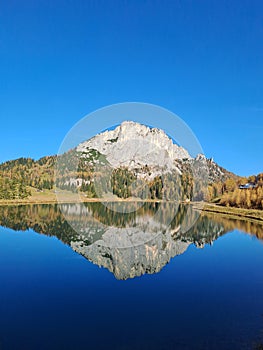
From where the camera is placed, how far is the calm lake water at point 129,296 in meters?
13.1

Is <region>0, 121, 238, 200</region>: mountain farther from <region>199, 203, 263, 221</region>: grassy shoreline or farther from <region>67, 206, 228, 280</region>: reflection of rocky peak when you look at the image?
<region>67, 206, 228, 280</region>: reflection of rocky peak

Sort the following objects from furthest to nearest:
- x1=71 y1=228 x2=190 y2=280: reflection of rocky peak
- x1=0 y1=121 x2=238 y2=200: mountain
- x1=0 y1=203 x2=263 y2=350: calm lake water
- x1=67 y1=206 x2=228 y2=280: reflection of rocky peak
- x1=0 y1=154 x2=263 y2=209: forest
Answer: x1=0 y1=154 x2=263 y2=209: forest, x1=0 y1=121 x2=238 y2=200: mountain, x1=67 y1=206 x2=228 y2=280: reflection of rocky peak, x1=71 y1=228 x2=190 y2=280: reflection of rocky peak, x1=0 y1=203 x2=263 y2=350: calm lake water

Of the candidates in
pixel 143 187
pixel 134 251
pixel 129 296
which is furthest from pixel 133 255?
pixel 143 187

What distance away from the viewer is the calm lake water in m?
13.1

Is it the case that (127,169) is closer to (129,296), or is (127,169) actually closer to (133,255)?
(133,255)

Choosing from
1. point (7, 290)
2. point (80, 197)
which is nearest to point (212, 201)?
point (80, 197)

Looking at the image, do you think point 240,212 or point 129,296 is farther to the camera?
point 240,212

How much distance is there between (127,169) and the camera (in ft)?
194

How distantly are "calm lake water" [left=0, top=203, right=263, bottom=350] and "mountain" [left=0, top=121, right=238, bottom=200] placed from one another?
31.3ft

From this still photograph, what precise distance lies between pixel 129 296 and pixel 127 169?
4120 cm

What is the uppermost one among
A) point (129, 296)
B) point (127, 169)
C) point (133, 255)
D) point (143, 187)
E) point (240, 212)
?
point (127, 169)

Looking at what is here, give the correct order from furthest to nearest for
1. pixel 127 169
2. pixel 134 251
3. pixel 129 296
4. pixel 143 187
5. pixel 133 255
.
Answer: pixel 143 187
pixel 127 169
pixel 134 251
pixel 133 255
pixel 129 296

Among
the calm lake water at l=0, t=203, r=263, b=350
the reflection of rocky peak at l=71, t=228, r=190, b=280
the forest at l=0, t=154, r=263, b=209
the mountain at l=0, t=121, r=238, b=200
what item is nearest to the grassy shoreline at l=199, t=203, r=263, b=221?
the forest at l=0, t=154, r=263, b=209

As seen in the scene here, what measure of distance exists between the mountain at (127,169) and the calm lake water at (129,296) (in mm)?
9552
